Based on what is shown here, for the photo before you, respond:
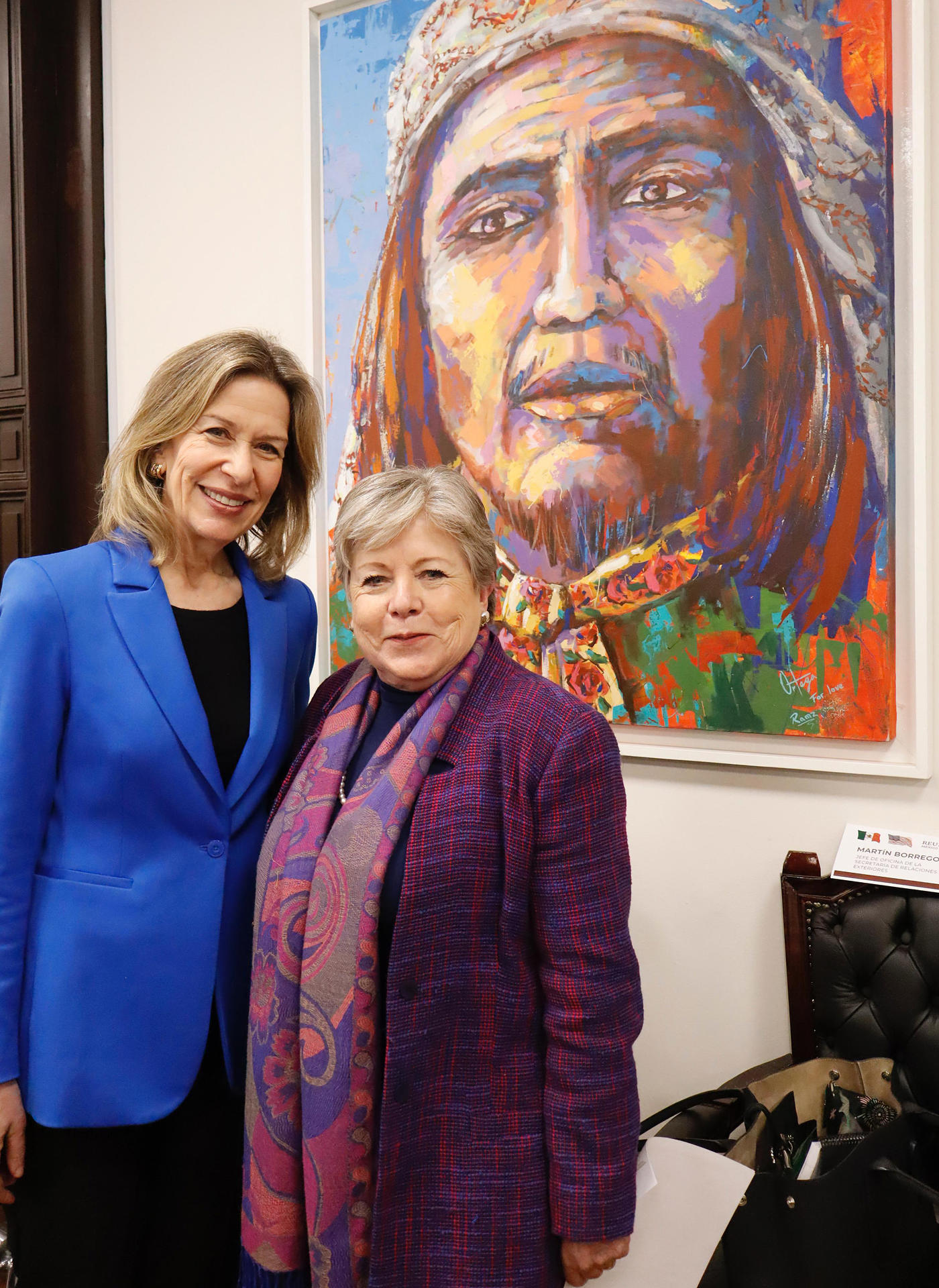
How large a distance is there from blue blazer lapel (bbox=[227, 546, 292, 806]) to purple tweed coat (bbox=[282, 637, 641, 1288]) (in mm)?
342

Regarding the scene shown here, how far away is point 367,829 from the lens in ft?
4.10

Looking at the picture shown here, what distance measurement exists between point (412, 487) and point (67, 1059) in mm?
930

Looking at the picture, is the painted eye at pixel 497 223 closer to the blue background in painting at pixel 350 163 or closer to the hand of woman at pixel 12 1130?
the blue background in painting at pixel 350 163

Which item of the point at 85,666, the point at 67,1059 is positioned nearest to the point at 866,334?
the point at 85,666

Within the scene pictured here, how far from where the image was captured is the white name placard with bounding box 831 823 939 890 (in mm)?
1734

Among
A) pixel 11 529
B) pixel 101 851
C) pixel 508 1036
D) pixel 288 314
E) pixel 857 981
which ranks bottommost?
pixel 857 981

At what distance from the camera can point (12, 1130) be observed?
4.37ft

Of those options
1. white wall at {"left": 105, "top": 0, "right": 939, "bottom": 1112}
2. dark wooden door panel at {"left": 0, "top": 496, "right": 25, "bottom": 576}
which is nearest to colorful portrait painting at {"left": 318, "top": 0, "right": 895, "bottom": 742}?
white wall at {"left": 105, "top": 0, "right": 939, "bottom": 1112}

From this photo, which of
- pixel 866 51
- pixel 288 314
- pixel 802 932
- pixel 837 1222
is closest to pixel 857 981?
pixel 802 932

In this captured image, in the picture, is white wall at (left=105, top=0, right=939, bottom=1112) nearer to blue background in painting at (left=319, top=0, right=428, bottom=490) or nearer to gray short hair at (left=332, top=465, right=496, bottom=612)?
blue background in painting at (left=319, top=0, right=428, bottom=490)

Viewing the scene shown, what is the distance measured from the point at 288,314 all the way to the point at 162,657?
1469mm

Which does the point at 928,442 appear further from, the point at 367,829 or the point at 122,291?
the point at 122,291

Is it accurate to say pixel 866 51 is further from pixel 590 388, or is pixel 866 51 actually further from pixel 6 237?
pixel 6 237
